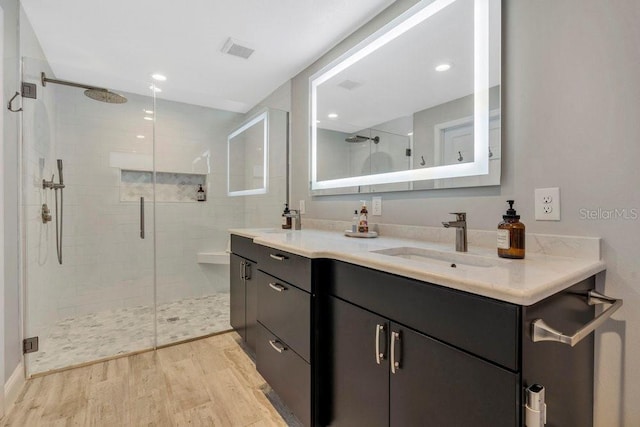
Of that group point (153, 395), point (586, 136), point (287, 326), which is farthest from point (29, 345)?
point (586, 136)

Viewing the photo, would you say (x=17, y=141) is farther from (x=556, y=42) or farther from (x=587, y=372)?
(x=587, y=372)

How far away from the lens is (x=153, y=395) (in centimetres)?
164

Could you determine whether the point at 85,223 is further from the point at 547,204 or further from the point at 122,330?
the point at 547,204

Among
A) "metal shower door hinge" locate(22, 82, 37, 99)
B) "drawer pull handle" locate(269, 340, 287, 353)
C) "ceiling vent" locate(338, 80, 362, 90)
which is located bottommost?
"drawer pull handle" locate(269, 340, 287, 353)

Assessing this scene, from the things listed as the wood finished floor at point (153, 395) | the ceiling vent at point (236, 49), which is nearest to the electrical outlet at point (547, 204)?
the wood finished floor at point (153, 395)

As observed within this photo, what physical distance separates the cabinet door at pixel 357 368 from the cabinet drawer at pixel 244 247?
30.3 inches

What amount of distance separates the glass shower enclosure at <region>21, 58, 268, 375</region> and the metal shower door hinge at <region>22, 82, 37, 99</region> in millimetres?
59

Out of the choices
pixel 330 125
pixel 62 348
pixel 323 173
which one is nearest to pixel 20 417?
pixel 62 348

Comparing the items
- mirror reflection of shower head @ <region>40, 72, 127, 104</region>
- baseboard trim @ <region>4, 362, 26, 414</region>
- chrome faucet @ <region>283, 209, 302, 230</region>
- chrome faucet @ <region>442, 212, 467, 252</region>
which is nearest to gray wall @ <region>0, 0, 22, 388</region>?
baseboard trim @ <region>4, 362, 26, 414</region>

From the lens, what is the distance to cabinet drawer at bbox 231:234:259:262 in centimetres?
188

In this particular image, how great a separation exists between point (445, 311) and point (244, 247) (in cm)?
151

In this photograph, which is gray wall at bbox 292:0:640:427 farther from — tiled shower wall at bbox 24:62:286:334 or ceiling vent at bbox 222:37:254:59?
tiled shower wall at bbox 24:62:286:334

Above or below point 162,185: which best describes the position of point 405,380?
below

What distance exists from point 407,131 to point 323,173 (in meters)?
0.82
